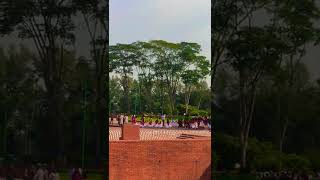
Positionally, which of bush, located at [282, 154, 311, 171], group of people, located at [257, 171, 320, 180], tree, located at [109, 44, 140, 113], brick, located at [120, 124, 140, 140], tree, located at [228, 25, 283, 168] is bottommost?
group of people, located at [257, 171, 320, 180]

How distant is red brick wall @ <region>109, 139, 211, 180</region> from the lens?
43.7 feet

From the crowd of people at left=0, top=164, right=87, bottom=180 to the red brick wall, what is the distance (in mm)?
1962

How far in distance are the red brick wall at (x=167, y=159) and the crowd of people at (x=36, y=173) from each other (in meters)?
1.96

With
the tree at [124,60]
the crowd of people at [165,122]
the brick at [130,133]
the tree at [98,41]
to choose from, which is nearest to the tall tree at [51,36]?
the tree at [98,41]

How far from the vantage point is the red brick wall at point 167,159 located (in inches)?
524

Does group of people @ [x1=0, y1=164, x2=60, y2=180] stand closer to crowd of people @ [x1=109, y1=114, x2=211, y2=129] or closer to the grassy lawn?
the grassy lawn

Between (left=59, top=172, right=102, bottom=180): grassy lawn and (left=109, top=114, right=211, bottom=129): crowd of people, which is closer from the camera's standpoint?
(left=59, top=172, right=102, bottom=180): grassy lawn

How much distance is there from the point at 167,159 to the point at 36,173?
368 centimetres

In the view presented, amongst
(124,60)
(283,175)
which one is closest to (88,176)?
(283,175)

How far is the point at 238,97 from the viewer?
11.5 m

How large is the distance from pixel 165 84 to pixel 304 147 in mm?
18004

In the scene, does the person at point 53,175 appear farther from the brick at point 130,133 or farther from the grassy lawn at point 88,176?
the brick at point 130,133

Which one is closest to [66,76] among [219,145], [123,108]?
[219,145]

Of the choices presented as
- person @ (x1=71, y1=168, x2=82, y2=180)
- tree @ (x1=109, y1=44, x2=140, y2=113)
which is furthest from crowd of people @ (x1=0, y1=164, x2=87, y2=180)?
tree @ (x1=109, y1=44, x2=140, y2=113)
